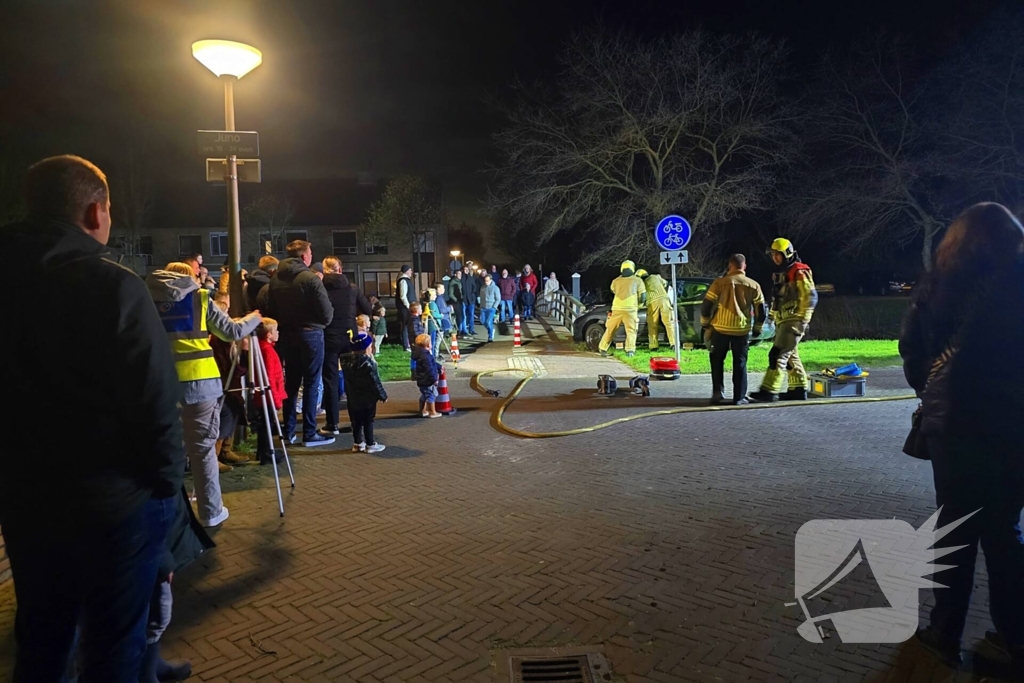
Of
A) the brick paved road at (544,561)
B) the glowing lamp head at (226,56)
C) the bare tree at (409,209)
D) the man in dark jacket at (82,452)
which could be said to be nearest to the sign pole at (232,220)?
the glowing lamp head at (226,56)

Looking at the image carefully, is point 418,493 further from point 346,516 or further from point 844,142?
point 844,142

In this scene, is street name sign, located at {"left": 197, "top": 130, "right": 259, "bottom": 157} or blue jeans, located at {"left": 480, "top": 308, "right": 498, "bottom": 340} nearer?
street name sign, located at {"left": 197, "top": 130, "right": 259, "bottom": 157}

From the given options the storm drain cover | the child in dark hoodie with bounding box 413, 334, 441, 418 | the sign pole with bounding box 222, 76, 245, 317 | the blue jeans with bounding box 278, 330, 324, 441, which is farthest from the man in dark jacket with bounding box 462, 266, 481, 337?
the storm drain cover

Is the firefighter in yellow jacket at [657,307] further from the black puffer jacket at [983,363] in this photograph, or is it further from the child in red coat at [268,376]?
the black puffer jacket at [983,363]

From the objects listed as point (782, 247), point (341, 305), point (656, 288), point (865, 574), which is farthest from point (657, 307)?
point (865, 574)

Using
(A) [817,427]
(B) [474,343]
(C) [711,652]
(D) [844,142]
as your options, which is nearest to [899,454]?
(A) [817,427]

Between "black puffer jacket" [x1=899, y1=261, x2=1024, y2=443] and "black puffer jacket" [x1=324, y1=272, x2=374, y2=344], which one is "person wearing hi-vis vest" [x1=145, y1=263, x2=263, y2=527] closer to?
"black puffer jacket" [x1=324, y1=272, x2=374, y2=344]

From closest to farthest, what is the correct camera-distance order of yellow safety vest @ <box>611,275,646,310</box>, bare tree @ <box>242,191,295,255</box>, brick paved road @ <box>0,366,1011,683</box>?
brick paved road @ <box>0,366,1011,683</box> → yellow safety vest @ <box>611,275,646,310</box> → bare tree @ <box>242,191,295,255</box>

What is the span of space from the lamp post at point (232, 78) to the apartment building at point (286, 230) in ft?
150

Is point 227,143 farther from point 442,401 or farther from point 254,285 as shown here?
point 442,401

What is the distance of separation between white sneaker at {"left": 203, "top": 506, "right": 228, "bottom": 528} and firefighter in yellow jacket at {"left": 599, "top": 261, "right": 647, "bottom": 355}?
34.5 ft

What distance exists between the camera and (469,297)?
71.8 ft

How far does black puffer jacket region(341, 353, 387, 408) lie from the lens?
7.32 metres

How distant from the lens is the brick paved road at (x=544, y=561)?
11.5ft
